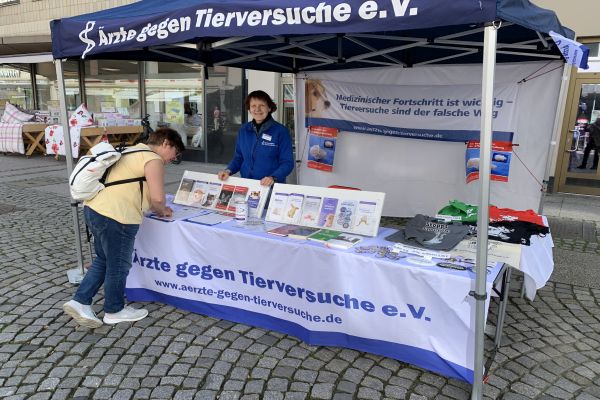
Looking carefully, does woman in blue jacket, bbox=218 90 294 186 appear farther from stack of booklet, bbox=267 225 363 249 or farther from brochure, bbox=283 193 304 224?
stack of booklet, bbox=267 225 363 249

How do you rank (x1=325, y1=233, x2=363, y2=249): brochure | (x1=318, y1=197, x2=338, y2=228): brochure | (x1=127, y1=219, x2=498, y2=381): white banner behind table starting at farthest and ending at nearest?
(x1=318, y1=197, x2=338, y2=228): brochure, (x1=325, y1=233, x2=363, y2=249): brochure, (x1=127, y1=219, x2=498, y2=381): white banner behind table

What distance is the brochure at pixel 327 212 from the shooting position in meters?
3.17

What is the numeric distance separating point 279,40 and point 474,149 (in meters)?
2.52

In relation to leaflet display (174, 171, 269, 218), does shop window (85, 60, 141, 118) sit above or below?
above

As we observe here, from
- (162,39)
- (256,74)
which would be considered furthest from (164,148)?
(256,74)

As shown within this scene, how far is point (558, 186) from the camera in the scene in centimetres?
802

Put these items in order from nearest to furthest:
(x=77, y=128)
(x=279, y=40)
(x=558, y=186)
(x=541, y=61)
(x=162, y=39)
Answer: (x=162, y=39) → (x=279, y=40) → (x=541, y=61) → (x=558, y=186) → (x=77, y=128)

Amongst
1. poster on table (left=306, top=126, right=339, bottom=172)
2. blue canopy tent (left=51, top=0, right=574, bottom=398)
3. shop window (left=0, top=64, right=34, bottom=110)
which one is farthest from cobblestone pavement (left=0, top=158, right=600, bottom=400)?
shop window (left=0, top=64, right=34, bottom=110)

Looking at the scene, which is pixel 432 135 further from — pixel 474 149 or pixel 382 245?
pixel 382 245

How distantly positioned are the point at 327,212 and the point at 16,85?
16.2 m

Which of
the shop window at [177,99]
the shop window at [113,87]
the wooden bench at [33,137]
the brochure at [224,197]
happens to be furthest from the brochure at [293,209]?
the wooden bench at [33,137]

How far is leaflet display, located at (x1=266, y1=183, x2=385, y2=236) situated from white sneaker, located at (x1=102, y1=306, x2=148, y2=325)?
1.15 m

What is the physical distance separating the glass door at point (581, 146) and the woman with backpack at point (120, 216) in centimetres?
707

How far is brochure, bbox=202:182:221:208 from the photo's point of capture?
3.70 m
